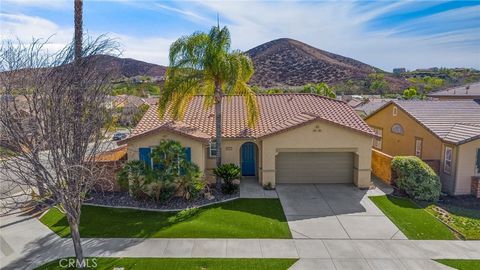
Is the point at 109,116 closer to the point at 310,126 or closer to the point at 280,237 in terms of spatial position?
the point at 280,237

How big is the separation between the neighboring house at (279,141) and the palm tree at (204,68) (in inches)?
74.4

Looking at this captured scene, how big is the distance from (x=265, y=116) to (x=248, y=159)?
2795 mm

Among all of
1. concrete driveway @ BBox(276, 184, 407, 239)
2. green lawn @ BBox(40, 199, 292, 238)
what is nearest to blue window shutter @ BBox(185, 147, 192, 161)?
green lawn @ BBox(40, 199, 292, 238)

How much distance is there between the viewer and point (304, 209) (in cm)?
1486

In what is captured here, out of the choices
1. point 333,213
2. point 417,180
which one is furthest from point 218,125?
point 417,180

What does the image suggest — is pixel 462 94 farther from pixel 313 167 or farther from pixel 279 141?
pixel 279 141

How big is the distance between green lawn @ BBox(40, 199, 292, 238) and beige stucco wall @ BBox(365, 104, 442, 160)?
10.1 m

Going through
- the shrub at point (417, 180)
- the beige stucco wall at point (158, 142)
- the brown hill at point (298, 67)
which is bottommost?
the shrub at point (417, 180)

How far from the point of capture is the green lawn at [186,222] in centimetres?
1227

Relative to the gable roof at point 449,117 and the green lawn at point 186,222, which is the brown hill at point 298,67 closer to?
the gable roof at point 449,117

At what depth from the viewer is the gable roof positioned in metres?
17.5

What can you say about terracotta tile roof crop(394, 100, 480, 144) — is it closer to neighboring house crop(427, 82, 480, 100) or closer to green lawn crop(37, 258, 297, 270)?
neighboring house crop(427, 82, 480, 100)

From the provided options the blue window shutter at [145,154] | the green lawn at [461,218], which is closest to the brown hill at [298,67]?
the blue window shutter at [145,154]

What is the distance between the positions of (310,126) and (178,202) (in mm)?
7556
